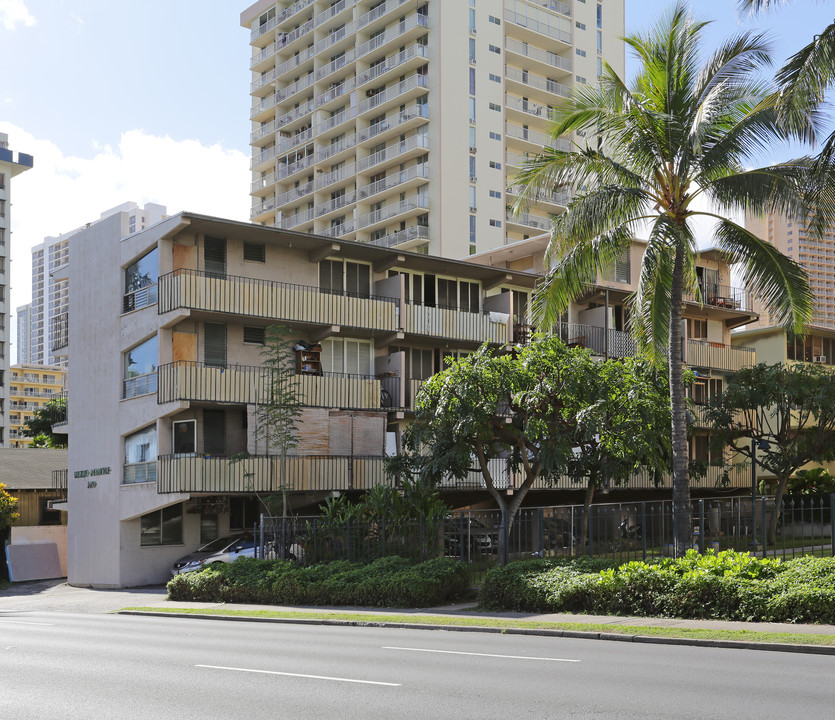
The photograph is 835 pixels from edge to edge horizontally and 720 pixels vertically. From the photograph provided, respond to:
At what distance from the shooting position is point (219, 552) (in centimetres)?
3059

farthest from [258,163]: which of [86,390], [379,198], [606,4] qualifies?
[86,390]

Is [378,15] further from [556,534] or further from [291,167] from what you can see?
[556,534]

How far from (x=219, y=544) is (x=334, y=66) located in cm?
5006

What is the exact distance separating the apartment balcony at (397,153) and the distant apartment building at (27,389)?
85.5 metres

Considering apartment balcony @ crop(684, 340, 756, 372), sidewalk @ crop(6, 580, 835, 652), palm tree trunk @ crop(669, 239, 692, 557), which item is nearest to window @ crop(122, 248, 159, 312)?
sidewalk @ crop(6, 580, 835, 652)

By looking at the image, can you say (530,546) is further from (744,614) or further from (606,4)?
(606,4)

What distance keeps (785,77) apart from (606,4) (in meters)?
62.6

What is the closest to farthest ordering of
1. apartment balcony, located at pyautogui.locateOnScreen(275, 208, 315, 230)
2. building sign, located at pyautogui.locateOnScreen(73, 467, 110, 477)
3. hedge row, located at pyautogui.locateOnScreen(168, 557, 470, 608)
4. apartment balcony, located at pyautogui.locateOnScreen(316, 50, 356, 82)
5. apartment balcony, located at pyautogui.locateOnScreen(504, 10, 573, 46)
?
1. hedge row, located at pyautogui.locateOnScreen(168, 557, 470, 608)
2. building sign, located at pyautogui.locateOnScreen(73, 467, 110, 477)
3. apartment balcony, located at pyautogui.locateOnScreen(504, 10, 573, 46)
4. apartment balcony, located at pyautogui.locateOnScreen(316, 50, 356, 82)
5. apartment balcony, located at pyautogui.locateOnScreen(275, 208, 315, 230)

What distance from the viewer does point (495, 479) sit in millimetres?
36812

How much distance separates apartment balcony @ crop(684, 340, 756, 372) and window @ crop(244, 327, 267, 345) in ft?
61.3

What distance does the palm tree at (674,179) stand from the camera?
2148cm

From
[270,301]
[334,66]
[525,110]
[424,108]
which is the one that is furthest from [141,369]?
[334,66]

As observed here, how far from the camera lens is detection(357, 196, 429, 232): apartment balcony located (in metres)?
65.6

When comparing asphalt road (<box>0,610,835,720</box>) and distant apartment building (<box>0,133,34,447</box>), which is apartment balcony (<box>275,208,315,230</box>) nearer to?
distant apartment building (<box>0,133,34,447</box>)
